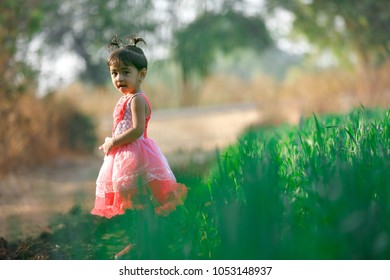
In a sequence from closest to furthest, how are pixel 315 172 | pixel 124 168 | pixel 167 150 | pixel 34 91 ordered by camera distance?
pixel 315 172, pixel 124 168, pixel 34 91, pixel 167 150

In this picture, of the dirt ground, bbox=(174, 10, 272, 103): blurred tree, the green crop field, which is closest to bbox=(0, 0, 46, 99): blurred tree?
the dirt ground

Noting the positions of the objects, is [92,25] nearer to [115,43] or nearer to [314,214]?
[115,43]

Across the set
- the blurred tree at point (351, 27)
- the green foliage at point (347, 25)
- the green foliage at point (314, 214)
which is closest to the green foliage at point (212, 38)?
the green foliage at point (347, 25)

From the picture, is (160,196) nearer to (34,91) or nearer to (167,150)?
(34,91)

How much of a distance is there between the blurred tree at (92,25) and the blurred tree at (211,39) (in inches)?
73.6

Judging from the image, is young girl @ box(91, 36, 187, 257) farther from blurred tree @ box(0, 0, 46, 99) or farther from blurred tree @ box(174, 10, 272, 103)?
blurred tree @ box(174, 10, 272, 103)

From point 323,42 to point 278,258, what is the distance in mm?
13038

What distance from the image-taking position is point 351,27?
1324 centimetres

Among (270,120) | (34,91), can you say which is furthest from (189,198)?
(270,120)

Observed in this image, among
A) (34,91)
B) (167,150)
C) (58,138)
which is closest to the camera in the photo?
(34,91)

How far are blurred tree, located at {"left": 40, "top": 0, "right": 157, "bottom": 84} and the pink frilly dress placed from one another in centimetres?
1523

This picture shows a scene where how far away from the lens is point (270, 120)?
12742 mm

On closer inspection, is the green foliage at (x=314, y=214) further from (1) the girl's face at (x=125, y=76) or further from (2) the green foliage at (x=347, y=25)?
(2) the green foliage at (x=347, y=25)

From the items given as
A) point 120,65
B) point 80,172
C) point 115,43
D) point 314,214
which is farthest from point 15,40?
point 314,214
